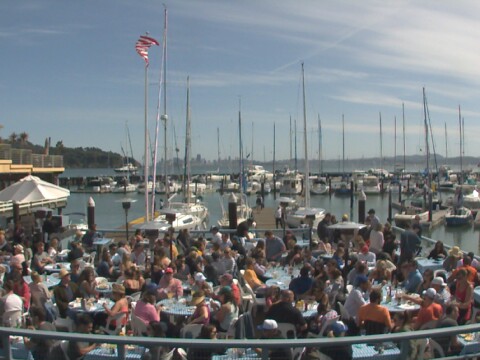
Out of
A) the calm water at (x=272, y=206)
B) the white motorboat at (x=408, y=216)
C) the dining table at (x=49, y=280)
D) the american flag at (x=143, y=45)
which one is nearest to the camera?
the dining table at (x=49, y=280)

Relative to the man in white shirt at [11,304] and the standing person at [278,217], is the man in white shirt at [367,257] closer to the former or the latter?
the man in white shirt at [11,304]

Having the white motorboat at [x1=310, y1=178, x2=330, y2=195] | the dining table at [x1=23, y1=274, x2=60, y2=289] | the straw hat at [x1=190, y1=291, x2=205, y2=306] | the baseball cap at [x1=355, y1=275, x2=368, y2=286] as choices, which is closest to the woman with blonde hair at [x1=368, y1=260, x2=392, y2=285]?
the baseball cap at [x1=355, y1=275, x2=368, y2=286]

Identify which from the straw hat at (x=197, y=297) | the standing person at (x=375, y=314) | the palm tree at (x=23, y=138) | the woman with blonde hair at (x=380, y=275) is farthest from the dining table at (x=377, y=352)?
the palm tree at (x=23, y=138)

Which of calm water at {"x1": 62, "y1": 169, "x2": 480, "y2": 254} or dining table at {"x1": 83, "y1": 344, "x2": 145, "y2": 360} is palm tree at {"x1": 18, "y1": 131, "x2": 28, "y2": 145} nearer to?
calm water at {"x1": 62, "y1": 169, "x2": 480, "y2": 254}

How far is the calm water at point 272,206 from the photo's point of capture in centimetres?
4169

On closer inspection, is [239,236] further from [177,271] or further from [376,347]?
[376,347]

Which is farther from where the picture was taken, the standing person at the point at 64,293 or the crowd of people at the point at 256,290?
the standing person at the point at 64,293

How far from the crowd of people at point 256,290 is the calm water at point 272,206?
27.1 meters

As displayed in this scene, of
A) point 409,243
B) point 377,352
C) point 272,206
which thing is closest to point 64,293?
point 377,352

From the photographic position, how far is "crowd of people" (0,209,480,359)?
25.0 ft

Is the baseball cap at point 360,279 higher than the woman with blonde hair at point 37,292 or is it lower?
higher

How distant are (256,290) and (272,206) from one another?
200 feet

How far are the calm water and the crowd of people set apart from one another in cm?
2710

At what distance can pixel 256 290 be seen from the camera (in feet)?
34.7
